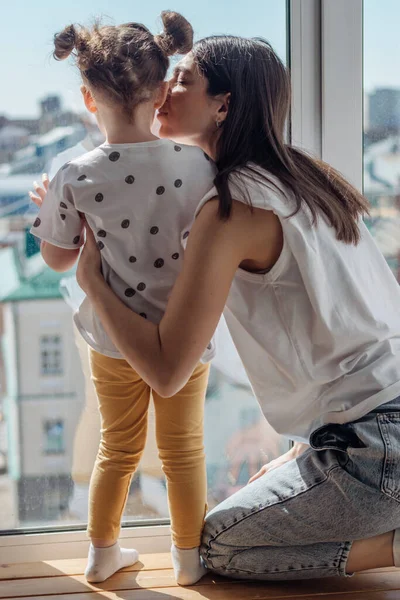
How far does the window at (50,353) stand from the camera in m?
1.60

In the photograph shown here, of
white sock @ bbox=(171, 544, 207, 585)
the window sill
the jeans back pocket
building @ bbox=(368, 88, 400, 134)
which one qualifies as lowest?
the window sill

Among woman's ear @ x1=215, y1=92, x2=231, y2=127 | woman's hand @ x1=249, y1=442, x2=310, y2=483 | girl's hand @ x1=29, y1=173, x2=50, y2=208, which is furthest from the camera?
woman's hand @ x1=249, y1=442, x2=310, y2=483

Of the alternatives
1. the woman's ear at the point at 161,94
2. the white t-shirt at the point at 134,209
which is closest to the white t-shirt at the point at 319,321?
the white t-shirt at the point at 134,209

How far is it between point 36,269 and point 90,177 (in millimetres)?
321

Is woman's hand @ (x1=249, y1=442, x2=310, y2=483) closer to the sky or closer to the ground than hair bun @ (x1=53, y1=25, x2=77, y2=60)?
closer to the ground

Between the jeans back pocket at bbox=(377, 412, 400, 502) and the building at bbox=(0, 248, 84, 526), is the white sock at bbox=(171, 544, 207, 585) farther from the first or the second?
the jeans back pocket at bbox=(377, 412, 400, 502)

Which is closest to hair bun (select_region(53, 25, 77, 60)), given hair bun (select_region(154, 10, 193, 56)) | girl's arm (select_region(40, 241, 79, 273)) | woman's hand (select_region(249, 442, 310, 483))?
hair bun (select_region(154, 10, 193, 56))

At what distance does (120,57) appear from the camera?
4.17ft

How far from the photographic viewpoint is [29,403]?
63.4 inches

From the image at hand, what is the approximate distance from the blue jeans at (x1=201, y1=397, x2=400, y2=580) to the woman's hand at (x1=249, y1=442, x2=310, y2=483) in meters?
0.10

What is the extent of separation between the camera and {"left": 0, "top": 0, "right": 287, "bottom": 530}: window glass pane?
1.54m

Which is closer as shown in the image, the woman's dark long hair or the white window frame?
the woman's dark long hair

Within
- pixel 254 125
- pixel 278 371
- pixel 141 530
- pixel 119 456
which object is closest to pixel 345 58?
pixel 254 125

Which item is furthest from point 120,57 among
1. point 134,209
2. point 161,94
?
point 134,209
